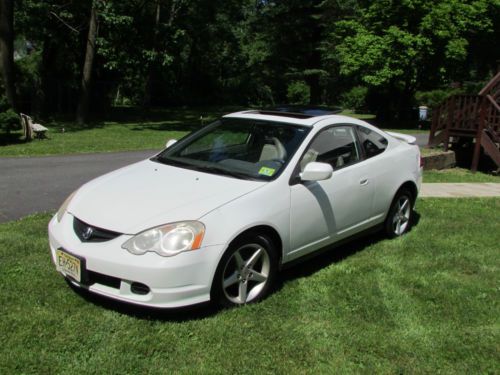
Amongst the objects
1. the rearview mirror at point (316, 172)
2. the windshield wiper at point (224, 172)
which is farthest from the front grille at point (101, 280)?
the rearview mirror at point (316, 172)

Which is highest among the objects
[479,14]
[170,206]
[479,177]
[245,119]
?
[479,14]

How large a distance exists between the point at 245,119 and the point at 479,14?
910 inches

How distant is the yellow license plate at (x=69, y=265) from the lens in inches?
150

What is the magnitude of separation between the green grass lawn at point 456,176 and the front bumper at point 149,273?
26.1ft

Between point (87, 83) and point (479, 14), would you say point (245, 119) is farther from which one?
point (479, 14)

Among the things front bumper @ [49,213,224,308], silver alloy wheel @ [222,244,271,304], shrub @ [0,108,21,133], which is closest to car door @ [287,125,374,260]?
silver alloy wheel @ [222,244,271,304]

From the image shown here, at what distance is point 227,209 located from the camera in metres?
3.96

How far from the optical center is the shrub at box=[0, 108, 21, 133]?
1408 centimetres

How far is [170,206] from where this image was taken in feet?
12.9

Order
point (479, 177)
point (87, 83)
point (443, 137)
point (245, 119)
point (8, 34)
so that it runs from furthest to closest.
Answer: point (87, 83) → point (8, 34) → point (443, 137) → point (479, 177) → point (245, 119)

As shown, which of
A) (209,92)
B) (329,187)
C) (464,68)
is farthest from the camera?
(209,92)

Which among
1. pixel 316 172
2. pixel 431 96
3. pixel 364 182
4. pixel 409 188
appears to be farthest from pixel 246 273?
pixel 431 96

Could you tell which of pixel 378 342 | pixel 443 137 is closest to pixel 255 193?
pixel 378 342

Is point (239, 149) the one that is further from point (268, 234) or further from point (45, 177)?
point (45, 177)
